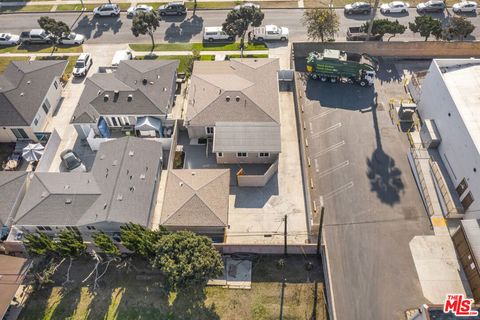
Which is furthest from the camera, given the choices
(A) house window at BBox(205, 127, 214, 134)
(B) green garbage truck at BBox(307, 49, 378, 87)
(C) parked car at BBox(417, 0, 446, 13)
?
(C) parked car at BBox(417, 0, 446, 13)

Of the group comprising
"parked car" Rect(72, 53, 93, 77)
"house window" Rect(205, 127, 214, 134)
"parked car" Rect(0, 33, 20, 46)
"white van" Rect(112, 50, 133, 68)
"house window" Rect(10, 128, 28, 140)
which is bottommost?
"house window" Rect(10, 128, 28, 140)

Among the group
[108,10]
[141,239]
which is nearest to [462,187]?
[141,239]

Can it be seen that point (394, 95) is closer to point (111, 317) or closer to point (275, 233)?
point (275, 233)

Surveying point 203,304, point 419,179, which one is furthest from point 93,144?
point 419,179

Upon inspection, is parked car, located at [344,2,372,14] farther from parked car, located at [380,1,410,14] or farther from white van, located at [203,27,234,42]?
white van, located at [203,27,234,42]

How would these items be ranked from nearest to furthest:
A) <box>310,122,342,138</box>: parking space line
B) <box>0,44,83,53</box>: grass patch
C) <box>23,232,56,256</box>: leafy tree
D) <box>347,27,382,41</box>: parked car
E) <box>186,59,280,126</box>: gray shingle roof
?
<box>23,232,56,256</box>: leafy tree, <box>186,59,280,126</box>: gray shingle roof, <box>310,122,342,138</box>: parking space line, <box>347,27,382,41</box>: parked car, <box>0,44,83,53</box>: grass patch

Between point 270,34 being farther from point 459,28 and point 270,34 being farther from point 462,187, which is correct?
point 462,187

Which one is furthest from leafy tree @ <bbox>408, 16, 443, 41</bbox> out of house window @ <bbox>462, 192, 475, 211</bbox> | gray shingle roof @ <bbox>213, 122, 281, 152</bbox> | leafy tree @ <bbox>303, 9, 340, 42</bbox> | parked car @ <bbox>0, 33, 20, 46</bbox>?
parked car @ <bbox>0, 33, 20, 46</bbox>
